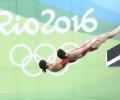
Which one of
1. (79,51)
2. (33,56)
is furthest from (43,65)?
(79,51)

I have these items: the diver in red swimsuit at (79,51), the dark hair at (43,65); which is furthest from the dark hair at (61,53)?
the dark hair at (43,65)

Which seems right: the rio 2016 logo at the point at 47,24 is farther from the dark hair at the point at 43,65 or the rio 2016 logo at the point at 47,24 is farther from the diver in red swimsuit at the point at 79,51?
the dark hair at the point at 43,65

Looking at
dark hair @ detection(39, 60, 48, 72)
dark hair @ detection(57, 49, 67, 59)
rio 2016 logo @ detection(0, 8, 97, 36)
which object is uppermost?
rio 2016 logo @ detection(0, 8, 97, 36)

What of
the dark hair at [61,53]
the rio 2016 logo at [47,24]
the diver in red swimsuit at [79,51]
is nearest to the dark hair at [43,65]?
the diver in red swimsuit at [79,51]

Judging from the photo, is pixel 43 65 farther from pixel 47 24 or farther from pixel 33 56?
pixel 47 24

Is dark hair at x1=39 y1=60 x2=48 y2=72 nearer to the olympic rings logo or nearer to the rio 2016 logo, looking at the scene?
the olympic rings logo

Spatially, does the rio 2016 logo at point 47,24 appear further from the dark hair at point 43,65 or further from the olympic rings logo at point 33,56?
the dark hair at point 43,65

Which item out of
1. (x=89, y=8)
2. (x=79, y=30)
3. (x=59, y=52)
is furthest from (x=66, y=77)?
(x=89, y=8)

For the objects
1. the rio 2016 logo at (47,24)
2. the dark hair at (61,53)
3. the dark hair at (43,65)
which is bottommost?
the dark hair at (43,65)

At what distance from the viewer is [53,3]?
11.6 feet

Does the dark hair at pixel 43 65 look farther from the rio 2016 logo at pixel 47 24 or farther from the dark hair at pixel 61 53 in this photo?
the rio 2016 logo at pixel 47 24

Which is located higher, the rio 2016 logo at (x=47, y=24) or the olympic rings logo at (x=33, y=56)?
the rio 2016 logo at (x=47, y=24)

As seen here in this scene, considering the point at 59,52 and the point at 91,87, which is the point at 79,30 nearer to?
the point at 59,52

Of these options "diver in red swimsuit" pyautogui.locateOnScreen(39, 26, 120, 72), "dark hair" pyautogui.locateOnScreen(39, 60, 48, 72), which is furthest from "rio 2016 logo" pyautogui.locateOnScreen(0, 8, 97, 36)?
"dark hair" pyautogui.locateOnScreen(39, 60, 48, 72)
